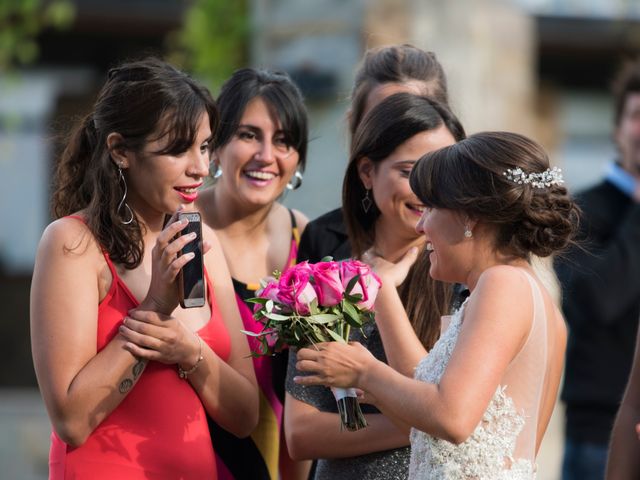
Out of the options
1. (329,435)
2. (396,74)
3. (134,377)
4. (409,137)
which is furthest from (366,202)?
(134,377)

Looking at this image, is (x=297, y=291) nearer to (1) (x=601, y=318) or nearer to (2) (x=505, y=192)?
(2) (x=505, y=192)

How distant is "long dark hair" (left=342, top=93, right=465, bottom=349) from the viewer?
3.64m

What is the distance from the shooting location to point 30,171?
12.8m

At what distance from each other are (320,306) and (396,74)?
1373 mm

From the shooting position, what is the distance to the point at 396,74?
414 centimetres

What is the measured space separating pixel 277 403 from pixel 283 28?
324 centimetres

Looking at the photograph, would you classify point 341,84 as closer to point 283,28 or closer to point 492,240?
point 283,28

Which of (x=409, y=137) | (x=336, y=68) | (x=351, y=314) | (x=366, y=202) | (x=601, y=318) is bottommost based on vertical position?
(x=601, y=318)

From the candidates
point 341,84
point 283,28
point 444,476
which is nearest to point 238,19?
point 283,28

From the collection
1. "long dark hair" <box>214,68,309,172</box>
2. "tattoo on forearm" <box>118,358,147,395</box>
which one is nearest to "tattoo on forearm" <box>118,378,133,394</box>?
"tattoo on forearm" <box>118,358,147,395</box>

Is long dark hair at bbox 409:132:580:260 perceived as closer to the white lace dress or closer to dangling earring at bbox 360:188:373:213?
the white lace dress

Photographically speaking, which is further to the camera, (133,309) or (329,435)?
(329,435)

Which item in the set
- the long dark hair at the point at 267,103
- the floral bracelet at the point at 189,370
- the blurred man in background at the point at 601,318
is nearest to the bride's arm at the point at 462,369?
the floral bracelet at the point at 189,370

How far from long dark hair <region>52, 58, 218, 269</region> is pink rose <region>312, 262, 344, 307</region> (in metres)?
0.62
